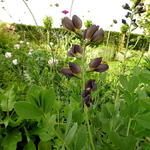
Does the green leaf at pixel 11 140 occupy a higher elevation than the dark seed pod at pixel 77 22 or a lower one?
lower

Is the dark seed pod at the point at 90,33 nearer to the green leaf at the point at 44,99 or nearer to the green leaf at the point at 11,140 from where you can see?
the green leaf at the point at 44,99

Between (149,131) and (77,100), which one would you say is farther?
(77,100)

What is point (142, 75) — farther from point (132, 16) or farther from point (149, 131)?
point (132, 16)

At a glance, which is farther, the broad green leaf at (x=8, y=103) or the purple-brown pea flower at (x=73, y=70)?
the broad green leaf at (x=8, y=103)

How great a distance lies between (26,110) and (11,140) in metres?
0.37

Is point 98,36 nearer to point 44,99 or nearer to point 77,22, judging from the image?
point 77,22

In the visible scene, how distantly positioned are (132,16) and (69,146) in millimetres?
1211

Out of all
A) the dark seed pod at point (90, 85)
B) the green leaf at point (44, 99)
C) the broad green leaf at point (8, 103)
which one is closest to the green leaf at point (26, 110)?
the green leaf at point (44, 99)

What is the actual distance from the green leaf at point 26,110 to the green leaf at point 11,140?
0.35 m

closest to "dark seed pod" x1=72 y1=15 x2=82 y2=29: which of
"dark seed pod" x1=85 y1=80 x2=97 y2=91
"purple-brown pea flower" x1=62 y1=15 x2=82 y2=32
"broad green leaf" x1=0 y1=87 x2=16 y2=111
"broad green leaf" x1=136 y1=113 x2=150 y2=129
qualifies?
"purple-brown pea flower" x1=62 y1=15 x2=82 y2=32

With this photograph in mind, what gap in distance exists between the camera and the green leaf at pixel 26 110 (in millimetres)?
452

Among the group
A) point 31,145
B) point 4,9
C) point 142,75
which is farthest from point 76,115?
point 4,9

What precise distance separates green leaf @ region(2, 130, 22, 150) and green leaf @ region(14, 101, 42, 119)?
35 centimetres

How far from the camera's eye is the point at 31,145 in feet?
2.54
